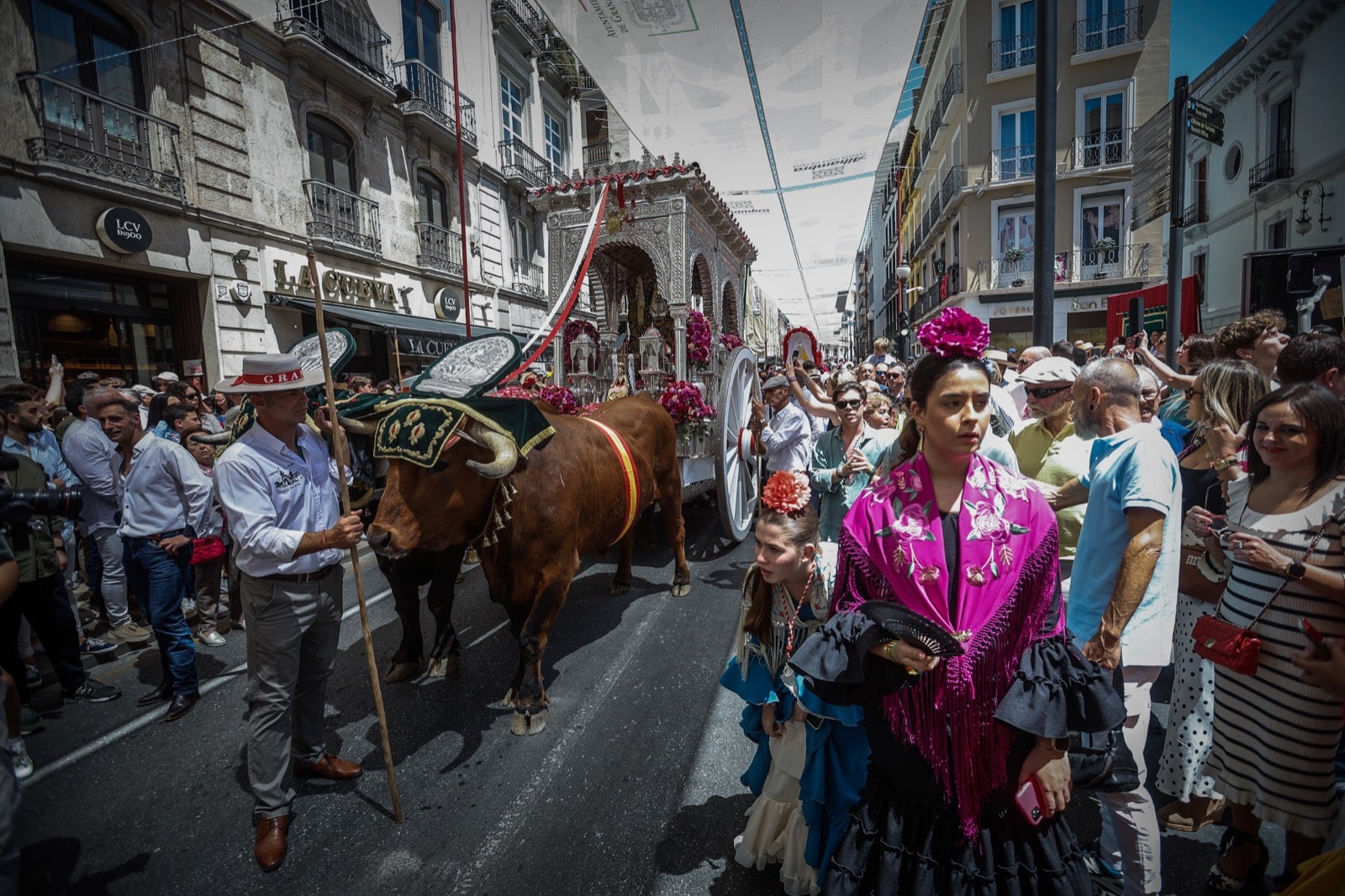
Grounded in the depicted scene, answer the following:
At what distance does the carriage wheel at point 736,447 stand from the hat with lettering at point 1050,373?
2.70m

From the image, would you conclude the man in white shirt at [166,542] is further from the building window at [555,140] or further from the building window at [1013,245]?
the building window at [1013,245]

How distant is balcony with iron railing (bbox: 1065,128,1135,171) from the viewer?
17844mm

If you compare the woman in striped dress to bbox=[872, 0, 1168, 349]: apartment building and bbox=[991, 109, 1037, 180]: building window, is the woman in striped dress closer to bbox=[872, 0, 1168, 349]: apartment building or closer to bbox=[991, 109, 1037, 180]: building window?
bbox=[872, 0, 1168, 349]: apartment building

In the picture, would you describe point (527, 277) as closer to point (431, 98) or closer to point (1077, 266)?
point (431, 98)

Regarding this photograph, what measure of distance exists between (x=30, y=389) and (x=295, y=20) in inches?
363

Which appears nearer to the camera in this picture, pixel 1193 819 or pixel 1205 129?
pixel 1193 819

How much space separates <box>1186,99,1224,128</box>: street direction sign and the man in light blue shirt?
22.1 feet

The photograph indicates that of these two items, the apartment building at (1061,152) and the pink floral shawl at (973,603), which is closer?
the pink floral shawl at (973,603)

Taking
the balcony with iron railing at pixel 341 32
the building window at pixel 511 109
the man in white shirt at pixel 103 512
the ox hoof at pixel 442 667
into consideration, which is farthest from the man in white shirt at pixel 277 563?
the building window at pixel 511 109

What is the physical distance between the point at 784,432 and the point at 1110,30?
826 inches

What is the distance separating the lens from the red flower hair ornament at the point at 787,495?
6.31 ft

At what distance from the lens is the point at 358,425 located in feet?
10.1

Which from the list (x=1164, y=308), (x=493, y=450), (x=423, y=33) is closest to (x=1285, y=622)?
(x=493, y=450)

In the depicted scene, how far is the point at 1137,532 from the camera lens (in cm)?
197
